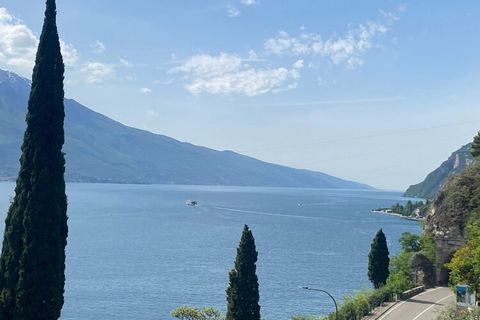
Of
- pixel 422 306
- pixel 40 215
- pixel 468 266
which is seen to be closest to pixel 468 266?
pixel 468 266

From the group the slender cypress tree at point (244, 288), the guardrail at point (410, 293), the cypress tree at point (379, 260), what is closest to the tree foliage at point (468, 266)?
the guardrail at point (410, 293)

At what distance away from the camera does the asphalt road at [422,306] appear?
1764 inches

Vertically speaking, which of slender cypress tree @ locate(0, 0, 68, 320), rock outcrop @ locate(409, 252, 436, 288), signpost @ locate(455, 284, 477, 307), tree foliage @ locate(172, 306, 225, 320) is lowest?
tree foliage @ locate(172, 306, 225, 320)

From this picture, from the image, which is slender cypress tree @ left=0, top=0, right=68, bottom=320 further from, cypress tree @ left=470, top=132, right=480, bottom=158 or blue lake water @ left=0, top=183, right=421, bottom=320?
cypress tree @ left=470, top=132, right=480, bottom=158

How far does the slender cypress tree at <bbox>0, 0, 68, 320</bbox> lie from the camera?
24547 millimetres

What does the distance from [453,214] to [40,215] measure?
51.2 meters

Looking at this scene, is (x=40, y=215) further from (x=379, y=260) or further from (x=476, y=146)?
(x=476, y=146)

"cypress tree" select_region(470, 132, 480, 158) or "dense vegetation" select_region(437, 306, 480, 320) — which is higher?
"cypress tree" select_region(470, 132, 480, 158)

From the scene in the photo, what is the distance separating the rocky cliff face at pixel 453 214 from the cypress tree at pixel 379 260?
6.79 meters

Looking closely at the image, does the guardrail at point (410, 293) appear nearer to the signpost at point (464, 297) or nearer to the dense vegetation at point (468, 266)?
the dense vegetation at point (468, 266)

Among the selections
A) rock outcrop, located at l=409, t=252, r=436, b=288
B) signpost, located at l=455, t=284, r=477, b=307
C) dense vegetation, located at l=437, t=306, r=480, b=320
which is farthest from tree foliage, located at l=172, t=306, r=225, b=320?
dense vegetation, located at l=437, t=306, r=480, b=320

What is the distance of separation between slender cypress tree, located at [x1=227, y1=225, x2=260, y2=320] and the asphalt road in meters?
13.4

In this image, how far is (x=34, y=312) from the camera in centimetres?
2444

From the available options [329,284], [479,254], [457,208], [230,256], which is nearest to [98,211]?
[230,256]
